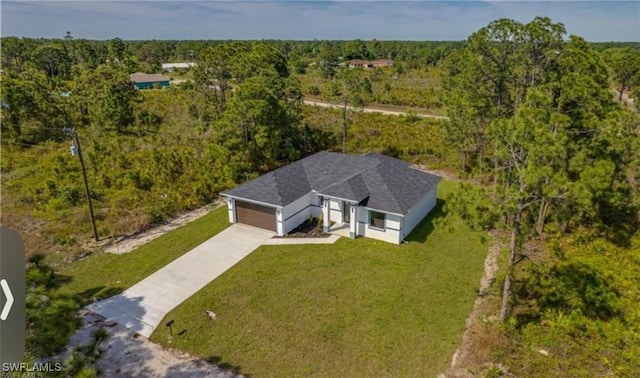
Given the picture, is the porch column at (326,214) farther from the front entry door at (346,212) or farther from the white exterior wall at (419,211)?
the white exterior wall at (419,211)

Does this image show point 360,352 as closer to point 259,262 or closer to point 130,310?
point 259,262

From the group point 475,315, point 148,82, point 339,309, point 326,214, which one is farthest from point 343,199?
point 148,82

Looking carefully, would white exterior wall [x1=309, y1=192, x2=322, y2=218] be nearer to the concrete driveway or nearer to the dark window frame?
the concrete driveway

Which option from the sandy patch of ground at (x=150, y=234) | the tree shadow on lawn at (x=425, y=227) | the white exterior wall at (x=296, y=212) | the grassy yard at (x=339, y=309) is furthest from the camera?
the white exterior wall at (x=296, y=212)

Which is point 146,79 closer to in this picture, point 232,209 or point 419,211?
point 232,209

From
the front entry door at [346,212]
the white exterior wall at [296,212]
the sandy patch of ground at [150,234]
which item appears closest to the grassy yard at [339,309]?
the white exterior wall at [296,212]

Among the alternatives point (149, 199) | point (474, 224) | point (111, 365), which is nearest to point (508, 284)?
point (474, 224)
